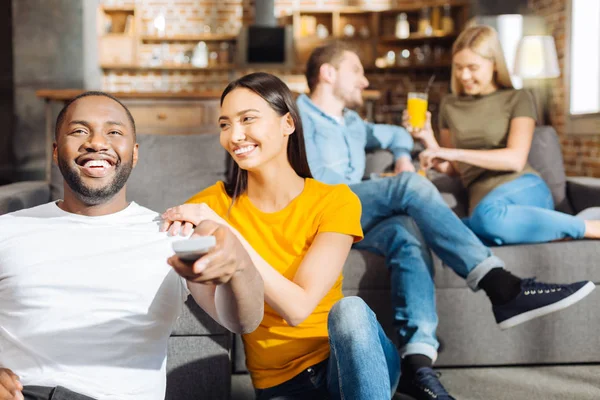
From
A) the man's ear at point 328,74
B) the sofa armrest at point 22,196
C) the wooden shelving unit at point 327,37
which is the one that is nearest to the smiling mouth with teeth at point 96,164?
the sofa armrest at point 22,196

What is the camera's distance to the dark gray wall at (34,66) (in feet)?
19.5

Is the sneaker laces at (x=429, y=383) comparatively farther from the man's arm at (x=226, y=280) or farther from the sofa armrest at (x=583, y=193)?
the sofa armrest at (x=583, y=193)

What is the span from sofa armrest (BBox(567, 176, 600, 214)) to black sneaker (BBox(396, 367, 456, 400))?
1.30 metres

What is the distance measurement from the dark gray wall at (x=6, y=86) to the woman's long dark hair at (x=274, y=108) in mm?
5501

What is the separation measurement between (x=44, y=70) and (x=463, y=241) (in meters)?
5.19

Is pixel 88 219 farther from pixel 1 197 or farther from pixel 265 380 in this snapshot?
pixel 1 197

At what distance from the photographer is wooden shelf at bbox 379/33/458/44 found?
6812 mm

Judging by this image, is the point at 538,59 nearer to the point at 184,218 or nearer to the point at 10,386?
the point at 184,218

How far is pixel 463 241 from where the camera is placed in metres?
1.94

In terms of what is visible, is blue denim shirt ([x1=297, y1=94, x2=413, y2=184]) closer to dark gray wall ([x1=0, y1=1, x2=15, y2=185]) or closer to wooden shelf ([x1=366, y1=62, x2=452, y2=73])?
wooden shelf ([x1=366, y1=62, x2=452, y2=73])

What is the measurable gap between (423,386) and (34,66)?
540cm

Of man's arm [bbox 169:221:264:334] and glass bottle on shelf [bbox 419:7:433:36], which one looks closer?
man's arm [bbox 169:221:264:334]

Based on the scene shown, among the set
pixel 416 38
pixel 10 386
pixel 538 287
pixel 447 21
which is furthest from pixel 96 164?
pixel 447 21

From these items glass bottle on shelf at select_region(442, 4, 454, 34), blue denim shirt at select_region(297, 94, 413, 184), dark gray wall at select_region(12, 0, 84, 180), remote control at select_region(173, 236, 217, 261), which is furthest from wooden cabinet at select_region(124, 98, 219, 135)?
remote control at select_region(173, 236, 217, 261)
